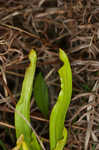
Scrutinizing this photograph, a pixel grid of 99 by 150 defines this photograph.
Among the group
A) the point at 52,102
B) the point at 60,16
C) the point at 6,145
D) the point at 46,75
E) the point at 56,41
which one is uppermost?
the point at 60,16

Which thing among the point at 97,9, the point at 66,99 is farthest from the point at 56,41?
the point at 66,99

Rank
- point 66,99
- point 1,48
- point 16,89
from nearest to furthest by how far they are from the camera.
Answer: point 66,99 → point 1,48 → point 16,89

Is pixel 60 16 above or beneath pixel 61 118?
above

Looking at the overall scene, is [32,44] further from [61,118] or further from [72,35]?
[61,118]

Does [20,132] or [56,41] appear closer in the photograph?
[20,132]

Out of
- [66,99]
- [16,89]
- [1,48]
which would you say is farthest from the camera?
[16,89]

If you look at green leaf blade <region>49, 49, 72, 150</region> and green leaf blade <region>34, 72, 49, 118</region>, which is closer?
green leaf blade <region>49, 49, 72, 150</region>

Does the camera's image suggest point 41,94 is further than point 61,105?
Yes

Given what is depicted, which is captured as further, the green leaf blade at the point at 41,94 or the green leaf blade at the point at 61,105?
the green leaf blade at the point at 41,94
